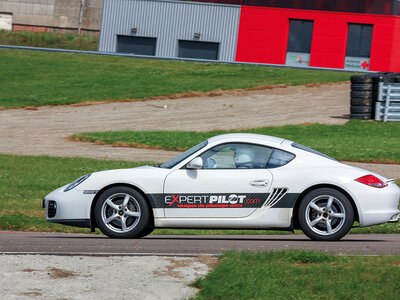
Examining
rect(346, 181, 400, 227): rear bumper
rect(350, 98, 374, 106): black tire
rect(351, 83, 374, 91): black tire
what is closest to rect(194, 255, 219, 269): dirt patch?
rect(346, 181, 400, 227): rear bumper

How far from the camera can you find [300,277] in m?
6.38

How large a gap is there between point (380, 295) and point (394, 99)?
21347 millimetres

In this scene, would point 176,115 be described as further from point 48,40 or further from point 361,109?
point 48,40

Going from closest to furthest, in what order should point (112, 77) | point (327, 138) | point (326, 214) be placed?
point (326, 214)
point (327, 138)
point (112, 77)

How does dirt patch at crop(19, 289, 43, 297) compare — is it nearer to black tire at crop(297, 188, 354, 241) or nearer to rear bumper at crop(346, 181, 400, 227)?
black tire at crop(297, 188, 354, 241)

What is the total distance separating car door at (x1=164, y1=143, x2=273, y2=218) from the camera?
28.9 feet

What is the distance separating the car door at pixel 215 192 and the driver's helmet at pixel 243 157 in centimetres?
7

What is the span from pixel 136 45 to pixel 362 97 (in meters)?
27.2

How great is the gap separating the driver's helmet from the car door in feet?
0.24

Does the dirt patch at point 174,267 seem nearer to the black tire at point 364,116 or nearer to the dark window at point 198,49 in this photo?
the black tire at point 364,116

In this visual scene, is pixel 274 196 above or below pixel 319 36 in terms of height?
below

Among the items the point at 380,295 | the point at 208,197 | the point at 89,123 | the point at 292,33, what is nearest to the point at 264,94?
the point at 89,123

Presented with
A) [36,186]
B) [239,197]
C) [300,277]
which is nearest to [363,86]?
[36,186]

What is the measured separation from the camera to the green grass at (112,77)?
117ft
